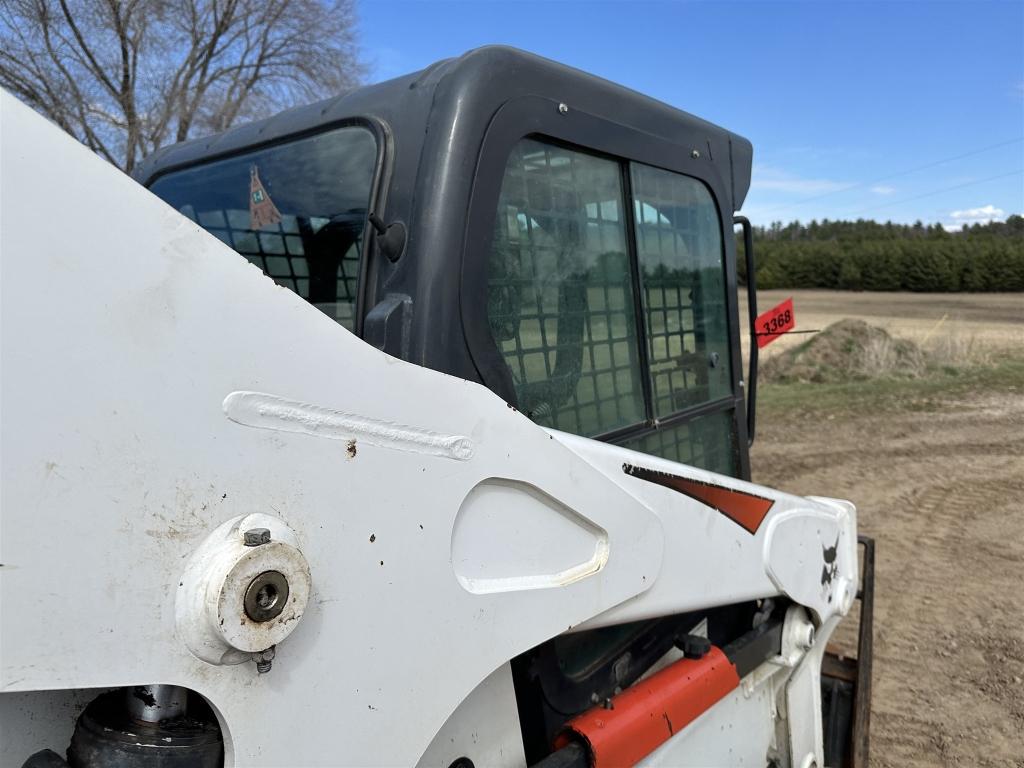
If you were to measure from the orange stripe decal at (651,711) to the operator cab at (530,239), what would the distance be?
0.11m

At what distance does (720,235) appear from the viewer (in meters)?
2.53

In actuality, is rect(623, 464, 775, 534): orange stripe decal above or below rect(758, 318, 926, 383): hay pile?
above

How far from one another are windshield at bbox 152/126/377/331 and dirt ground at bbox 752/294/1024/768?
308 centimetres

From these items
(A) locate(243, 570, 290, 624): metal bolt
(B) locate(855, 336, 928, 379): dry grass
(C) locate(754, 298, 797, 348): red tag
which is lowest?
(B) locate(855, 336, 928, 379): dry grass

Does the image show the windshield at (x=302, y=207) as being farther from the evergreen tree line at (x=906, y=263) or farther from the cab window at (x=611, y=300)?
the evergreen tree line at (x=906, y=263)

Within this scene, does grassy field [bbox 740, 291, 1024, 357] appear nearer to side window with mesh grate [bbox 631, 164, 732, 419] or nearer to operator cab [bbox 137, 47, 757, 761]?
side window with mesh grate [bbox 631, 164, 732, 419]

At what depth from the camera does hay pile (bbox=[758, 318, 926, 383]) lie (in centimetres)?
1214

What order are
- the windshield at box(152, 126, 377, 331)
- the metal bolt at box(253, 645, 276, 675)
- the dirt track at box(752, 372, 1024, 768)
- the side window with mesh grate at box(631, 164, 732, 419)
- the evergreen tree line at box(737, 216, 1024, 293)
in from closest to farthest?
1. the metal bolt at box(253, 645, 276, 675)
2. the windshield at box(152, 126, 377, 331)
3. the side window with mesh grate at box(631, 164, 732, 419)
4. the dirt track at box(752, 372, 1024, 768)
5. the evergreen tree line at box(737, 216, 1024, 293)

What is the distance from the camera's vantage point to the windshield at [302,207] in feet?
6.07

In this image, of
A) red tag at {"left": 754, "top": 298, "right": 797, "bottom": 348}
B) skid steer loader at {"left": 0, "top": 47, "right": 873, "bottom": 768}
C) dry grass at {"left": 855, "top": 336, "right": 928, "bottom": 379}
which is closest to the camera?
skid steer loader at {"left": 0, "top": 47, "right": 873, "bottom": 768}

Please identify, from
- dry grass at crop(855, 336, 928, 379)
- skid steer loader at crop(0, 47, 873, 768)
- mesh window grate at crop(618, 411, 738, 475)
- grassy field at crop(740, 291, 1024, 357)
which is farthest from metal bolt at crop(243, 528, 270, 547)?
grassy field at crop(740, 291, 1024, 357)

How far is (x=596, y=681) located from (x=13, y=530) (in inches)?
58.1

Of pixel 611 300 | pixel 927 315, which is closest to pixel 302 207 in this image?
pixel 611 300

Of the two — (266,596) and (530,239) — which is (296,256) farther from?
(266,596)
